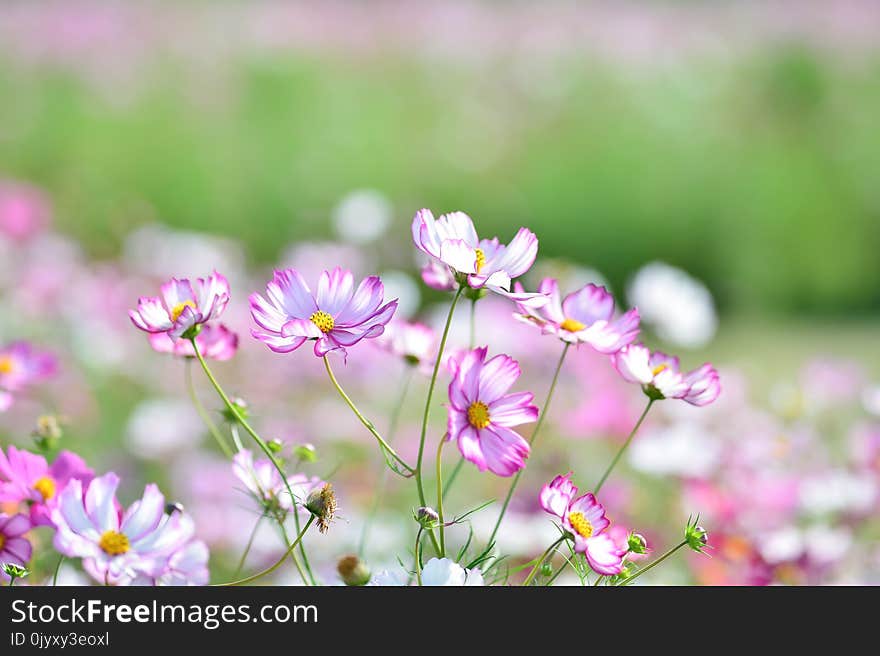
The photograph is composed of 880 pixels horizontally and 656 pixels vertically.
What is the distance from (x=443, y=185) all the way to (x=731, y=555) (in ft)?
8.37

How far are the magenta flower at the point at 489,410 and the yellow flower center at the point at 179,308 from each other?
143 millimetres

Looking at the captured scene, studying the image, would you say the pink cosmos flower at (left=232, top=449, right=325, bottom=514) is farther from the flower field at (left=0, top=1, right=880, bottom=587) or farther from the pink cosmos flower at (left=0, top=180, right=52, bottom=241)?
the pink cosmos flower at (left=0, top=180, right=52, bottom=241)

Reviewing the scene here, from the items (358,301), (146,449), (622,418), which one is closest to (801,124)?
(622,418)

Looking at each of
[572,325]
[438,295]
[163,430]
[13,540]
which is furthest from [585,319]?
[438,295]

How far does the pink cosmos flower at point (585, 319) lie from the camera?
577 mm

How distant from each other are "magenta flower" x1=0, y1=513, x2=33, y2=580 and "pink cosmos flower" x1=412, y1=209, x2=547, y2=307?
10.2 inches

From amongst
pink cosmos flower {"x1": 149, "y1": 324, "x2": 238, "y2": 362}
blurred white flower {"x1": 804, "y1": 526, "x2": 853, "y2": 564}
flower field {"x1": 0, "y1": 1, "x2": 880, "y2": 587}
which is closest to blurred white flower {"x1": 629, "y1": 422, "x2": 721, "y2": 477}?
flower field {"x1": 0, "y1": 1, "x2": 880, "y2": 587}

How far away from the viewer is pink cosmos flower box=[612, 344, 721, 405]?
58 cm

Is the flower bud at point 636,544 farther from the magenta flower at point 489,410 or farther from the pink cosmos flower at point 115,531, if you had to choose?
the pink cosmos flower at point 115,531

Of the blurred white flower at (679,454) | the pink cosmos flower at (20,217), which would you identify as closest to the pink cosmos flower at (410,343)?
the blurred white flower at (679,454)

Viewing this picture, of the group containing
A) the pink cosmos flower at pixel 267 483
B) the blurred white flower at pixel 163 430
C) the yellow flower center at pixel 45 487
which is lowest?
the pink cosmos flower at pixel 267 483

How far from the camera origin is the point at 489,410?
0.53 meters

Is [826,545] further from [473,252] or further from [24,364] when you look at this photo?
[24,364]

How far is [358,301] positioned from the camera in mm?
546
